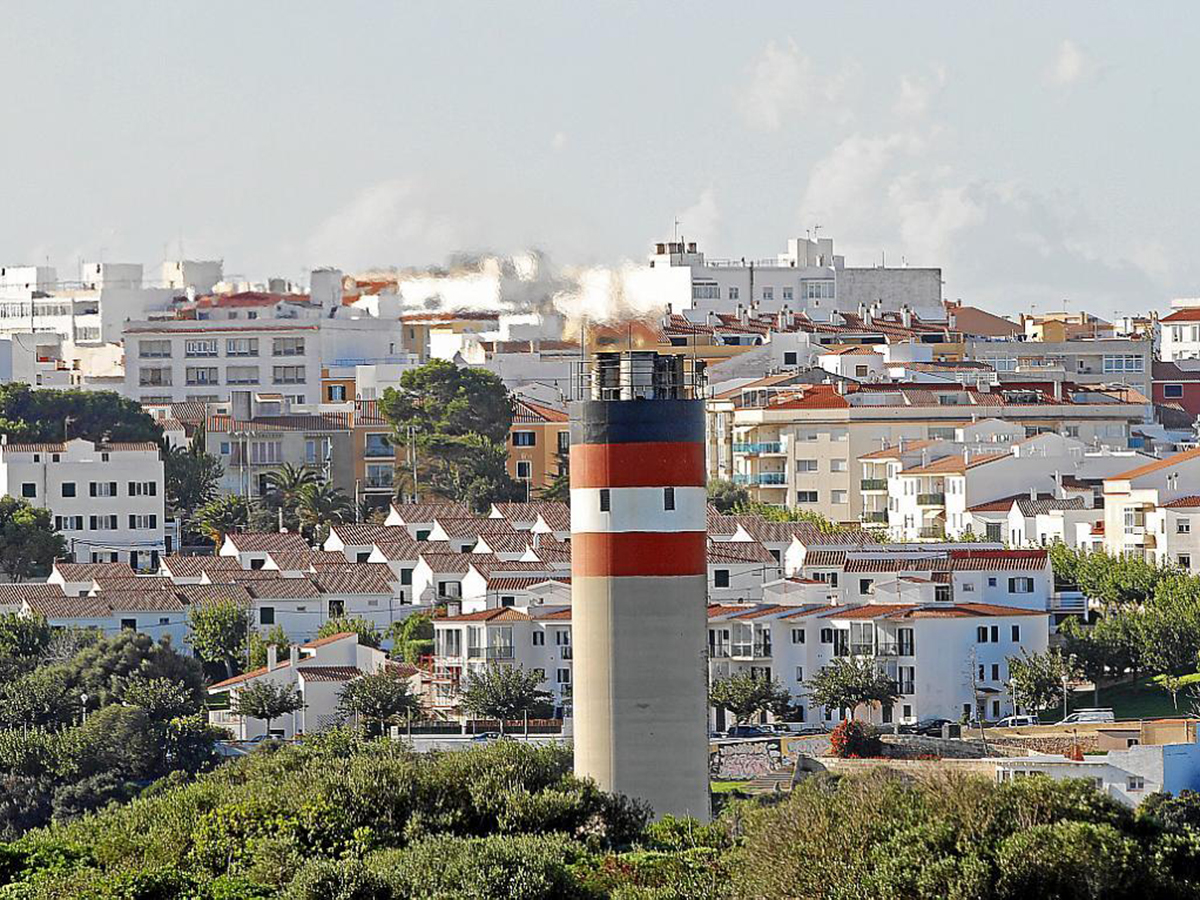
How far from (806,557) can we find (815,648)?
34.6 ft

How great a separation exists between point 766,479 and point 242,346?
29838 mm

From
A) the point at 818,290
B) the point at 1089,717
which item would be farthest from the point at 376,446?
the point at 1089,717

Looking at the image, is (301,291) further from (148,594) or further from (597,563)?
(597,563)

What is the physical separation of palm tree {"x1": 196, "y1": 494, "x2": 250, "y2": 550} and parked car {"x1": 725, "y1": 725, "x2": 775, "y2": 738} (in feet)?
112

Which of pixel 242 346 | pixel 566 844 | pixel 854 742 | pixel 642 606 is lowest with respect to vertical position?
pixel 566 844

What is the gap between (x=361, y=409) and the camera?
443 ft

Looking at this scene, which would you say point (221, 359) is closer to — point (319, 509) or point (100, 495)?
point (319, 509)

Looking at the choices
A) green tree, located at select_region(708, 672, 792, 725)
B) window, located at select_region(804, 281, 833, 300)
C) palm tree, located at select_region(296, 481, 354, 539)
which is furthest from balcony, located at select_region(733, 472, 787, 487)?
green tree, located at select_region(708, 672, 792, 725)

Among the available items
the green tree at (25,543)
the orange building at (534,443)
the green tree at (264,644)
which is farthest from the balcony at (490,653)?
the orange building at (534,443)

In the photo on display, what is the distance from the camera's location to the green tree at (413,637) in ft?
298

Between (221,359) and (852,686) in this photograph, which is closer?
(852,686)

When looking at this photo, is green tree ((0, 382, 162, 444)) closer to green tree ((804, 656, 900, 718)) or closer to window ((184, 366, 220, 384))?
window ((184, 366, 220, 384))

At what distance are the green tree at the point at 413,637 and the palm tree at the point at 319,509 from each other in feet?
70.7

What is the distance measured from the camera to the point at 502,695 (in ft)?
276
